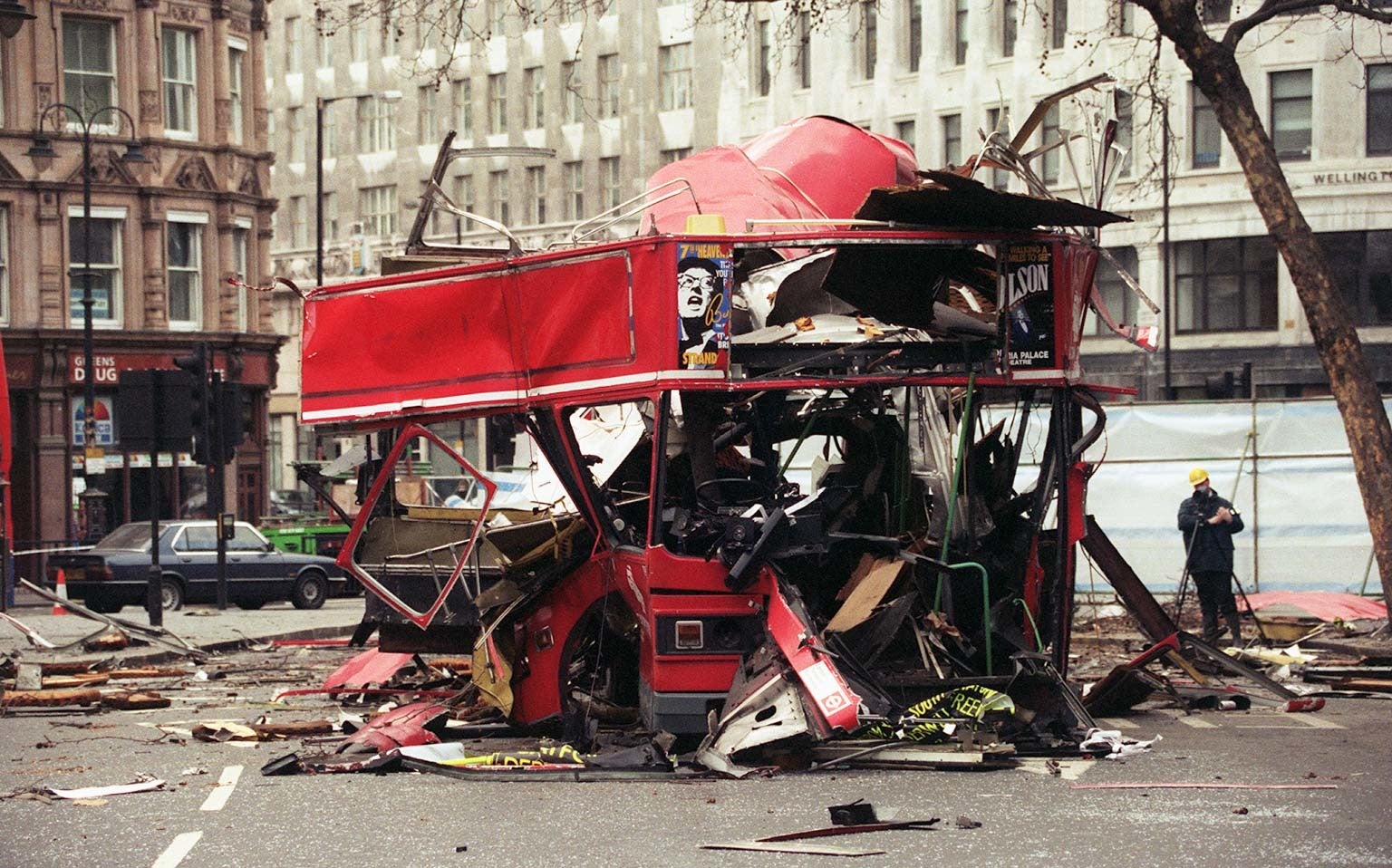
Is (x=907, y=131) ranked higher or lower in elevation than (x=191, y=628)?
higher

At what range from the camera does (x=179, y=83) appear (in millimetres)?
44312

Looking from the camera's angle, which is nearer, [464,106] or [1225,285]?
[1225,285]

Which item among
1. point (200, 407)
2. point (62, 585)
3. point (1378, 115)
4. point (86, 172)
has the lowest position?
point (62, 585)

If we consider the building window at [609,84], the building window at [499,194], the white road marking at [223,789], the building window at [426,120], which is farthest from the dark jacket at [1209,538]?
the building window at [426,120]

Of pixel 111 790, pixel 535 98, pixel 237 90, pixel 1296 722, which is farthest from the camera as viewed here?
pixel 535 98

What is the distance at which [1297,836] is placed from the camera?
30.0 feet

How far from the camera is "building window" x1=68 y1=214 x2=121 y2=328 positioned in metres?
42.3

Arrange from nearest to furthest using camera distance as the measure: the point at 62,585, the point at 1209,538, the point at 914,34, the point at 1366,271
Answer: the point at 1209,538, the point at 62,585, the point at 1366,271, the point at 914,34

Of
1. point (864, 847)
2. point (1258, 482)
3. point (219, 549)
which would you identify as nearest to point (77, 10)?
point (219, 549)

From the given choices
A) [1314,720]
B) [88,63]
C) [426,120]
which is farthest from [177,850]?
[426,120]

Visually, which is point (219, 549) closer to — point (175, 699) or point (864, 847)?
point (175, 699)

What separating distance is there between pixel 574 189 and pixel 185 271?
22.7 metres

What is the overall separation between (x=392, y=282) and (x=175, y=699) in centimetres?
507

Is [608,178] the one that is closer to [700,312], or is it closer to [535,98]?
[535,98]
